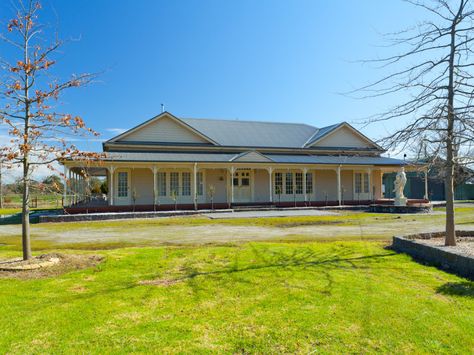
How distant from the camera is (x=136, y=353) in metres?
3.56

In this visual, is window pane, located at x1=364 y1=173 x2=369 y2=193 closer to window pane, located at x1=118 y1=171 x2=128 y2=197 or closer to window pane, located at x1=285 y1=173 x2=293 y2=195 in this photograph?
window pane, located at x1=285 y1=173 x2=293 y2=195

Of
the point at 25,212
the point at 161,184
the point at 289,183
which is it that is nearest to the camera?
the point at 25,212

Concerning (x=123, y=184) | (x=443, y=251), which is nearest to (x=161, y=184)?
(x=123, y=184)

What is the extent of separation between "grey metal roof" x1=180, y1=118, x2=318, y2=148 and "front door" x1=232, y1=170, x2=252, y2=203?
2808 millimetres

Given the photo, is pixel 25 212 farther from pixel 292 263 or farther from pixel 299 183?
pixel 299 183

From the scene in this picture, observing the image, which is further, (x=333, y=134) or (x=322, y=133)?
(x=322, y=133)

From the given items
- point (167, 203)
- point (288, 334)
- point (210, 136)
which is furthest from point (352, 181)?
point (288, 334)

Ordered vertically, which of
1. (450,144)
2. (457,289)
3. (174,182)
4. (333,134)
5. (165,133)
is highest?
(333,134)

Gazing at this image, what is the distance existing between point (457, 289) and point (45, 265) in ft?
23.0

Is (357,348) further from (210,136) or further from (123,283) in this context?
(210,136)

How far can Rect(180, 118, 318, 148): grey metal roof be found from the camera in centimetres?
2912

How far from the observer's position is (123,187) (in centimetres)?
2384

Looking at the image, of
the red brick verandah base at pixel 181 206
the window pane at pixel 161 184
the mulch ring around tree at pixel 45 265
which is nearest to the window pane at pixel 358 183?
the red brick verandah base at pixel 181 206

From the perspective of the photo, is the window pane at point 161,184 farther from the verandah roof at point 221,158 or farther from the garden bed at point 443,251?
the garden bed at point 443,251
